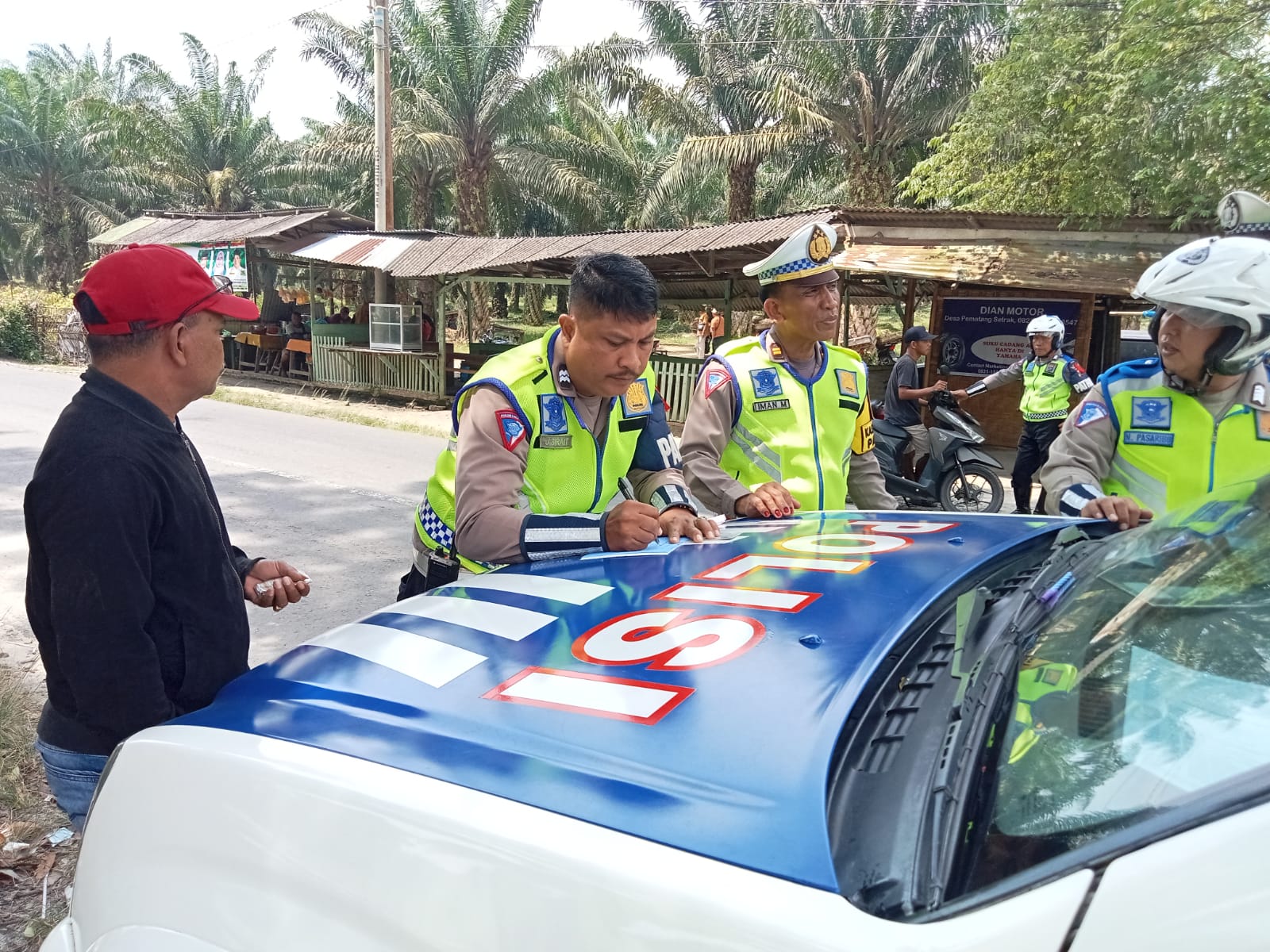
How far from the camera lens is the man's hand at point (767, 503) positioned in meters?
2.51

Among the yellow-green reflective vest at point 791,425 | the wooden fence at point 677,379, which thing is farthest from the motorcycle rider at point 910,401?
the yellow-green reflective vest at point 791,425

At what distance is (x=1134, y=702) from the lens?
1.04 m

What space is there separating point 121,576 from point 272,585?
587 mm

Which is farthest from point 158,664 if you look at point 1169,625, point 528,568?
point 1169,625

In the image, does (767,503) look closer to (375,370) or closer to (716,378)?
(716,378)

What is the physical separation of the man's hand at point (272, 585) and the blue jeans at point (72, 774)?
18.6 inches

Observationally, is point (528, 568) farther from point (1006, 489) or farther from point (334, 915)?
point (1006, 489)

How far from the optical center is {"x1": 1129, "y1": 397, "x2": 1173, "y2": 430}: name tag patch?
94.3 inches

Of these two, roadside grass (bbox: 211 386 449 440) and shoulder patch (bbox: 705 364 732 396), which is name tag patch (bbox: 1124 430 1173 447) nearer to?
shoulder patch (bbox: 705 364 732 396)

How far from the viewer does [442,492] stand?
2.44 metres

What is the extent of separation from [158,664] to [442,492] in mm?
904

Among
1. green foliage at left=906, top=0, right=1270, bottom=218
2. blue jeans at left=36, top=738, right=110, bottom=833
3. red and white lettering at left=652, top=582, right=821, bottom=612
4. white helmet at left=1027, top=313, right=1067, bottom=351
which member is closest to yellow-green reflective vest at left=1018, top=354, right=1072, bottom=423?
white helmet at left=1027, top=313, right=1067, bottom=351

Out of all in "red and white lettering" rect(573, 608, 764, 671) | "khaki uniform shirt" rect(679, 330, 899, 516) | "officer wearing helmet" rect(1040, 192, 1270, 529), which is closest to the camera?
"red and white lettering" rect(573, 608, 764, 671)

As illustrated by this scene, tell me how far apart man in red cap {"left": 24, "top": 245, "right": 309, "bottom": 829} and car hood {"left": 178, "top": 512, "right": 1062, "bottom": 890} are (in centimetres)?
25
